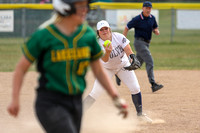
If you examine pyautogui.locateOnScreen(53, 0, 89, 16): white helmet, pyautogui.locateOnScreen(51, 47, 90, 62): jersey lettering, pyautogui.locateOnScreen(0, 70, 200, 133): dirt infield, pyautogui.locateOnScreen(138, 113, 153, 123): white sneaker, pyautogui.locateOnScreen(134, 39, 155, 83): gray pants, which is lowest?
pyautogui.locateOnScreen(0, 70, 200, 133): dirt infield

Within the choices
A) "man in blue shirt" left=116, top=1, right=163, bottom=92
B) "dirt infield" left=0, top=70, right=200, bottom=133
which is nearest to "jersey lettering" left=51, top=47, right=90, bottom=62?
"dirt infield" left=0, top=70, right=200, bottom=133

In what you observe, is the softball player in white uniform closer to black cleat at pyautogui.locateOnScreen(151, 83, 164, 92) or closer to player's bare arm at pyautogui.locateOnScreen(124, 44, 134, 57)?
player's bare arm at pyautogui.locateOnScreen(124, 44, 134, 57)

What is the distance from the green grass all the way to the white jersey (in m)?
6.77

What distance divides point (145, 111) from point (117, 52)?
4.90ft

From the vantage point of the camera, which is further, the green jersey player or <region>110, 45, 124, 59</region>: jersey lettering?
<region>110, 45, 124, 59</region>: jersey lettering


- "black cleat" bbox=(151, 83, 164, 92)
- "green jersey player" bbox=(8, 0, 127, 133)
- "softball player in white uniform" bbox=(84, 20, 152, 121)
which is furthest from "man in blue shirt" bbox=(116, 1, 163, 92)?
"green jersey player" bbox=(8, 0, 127, 133)

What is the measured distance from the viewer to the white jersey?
686cm

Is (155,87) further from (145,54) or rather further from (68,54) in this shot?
(68,54)

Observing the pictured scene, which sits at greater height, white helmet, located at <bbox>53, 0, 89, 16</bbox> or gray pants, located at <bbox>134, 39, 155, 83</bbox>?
white helmet, located at <bbox>53, 0, 89, 16</bbox>

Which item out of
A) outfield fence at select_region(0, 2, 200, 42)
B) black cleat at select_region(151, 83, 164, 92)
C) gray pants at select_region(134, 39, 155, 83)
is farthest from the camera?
outfield fence at select_region(0, 2, 200, 42)

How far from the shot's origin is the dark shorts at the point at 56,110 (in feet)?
11.6

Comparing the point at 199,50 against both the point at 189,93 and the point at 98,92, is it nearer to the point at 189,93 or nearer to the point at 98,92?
the point at 189,93

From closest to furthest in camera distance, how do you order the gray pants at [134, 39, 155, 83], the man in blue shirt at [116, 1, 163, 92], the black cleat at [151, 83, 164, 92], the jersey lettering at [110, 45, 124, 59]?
the jersey lettering at [110, 45, 124, 59] → the black cleat at [151, 83, 164, 92] → the gray pants at [134, 39, 155, 83] → the man in blue shirt at [116, 1, 163, 92]

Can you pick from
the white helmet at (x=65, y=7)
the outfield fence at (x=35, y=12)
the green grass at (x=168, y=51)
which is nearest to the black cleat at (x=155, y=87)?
the green grass at (x=168, y=51)
